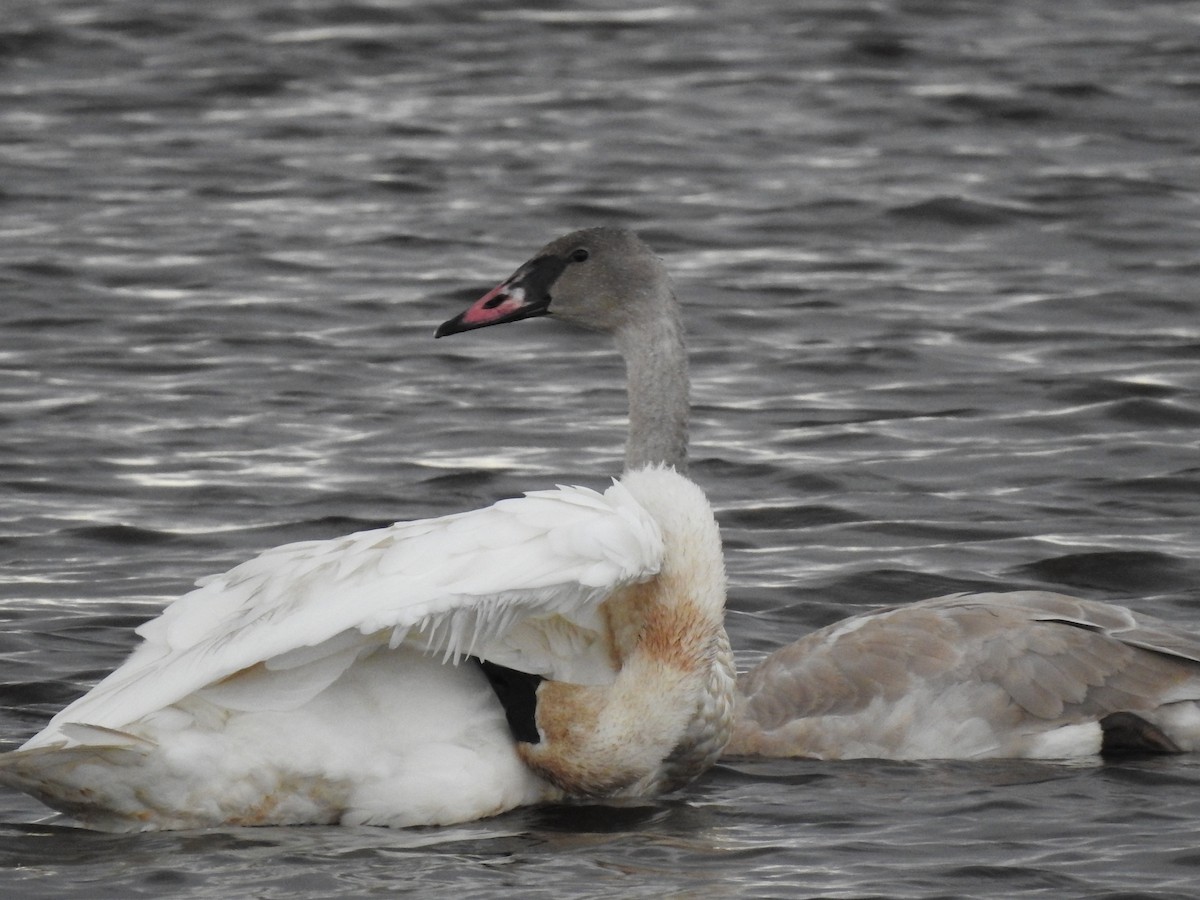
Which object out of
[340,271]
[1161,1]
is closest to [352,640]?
[340,271]

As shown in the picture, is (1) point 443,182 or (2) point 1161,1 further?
(2) point 1161,1

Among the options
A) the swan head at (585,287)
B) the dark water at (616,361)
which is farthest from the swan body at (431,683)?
the swan head at (585,287)

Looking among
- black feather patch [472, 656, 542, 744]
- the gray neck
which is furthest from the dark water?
the gray neck

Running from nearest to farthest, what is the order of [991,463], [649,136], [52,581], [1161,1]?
1. [52,581]
2. [991,463]
3. [649,136]
4. [1161,1]

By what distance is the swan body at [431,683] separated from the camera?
6.00 m

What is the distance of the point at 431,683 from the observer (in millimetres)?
6340

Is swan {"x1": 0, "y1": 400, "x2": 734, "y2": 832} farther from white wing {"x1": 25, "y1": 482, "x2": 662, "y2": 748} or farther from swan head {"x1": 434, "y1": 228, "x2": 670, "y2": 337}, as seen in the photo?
swan head {"x1": 434, "y1": 228, "x2": 670, "y2": 337}

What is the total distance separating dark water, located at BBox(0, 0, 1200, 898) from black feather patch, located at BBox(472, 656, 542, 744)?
250mm

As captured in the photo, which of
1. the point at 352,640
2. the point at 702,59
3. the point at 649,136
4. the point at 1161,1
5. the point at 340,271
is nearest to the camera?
the point at 352,640

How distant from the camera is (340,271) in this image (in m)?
13.7

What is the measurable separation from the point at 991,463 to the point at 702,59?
823 cm

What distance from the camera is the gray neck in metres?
7.53

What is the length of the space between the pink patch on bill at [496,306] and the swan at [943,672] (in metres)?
0.09

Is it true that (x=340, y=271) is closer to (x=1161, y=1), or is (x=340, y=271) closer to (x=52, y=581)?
(x=52, y=581)
